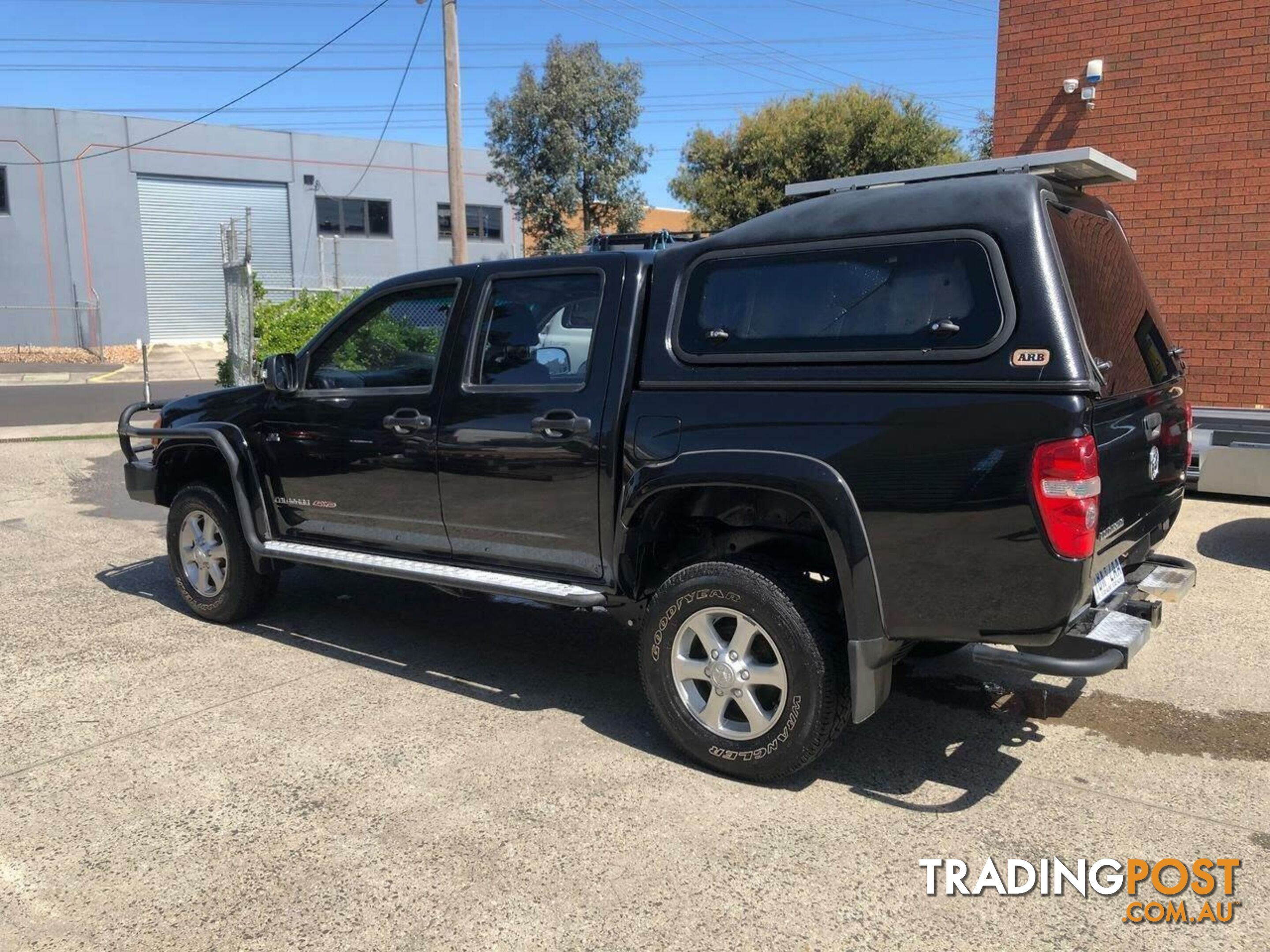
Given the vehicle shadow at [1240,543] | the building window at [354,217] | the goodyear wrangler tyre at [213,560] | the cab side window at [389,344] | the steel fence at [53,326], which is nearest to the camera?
the cab side window at [389,344]

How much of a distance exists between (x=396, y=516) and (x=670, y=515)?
1.61 metres

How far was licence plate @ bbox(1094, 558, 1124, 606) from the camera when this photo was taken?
370 centimetres

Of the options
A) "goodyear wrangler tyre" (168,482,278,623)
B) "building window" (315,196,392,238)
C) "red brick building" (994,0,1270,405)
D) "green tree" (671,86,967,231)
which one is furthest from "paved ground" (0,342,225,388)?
"red brick building" (994,0,1270,405)

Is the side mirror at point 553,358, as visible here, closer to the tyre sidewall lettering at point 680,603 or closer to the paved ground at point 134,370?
the tyre sidewall lettering at point 680,603

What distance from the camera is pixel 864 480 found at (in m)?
3.53

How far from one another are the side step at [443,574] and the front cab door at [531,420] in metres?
0.09

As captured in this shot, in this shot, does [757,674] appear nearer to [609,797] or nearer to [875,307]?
[609,797]

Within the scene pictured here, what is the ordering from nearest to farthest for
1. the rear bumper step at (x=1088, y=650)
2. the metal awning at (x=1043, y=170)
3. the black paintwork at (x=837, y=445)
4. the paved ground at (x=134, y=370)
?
the black paintwork at (x=837, y=445)
the rear bumper step at (x=1088, y=650)
the metal awning at (x=1043, y=170)
the paved ground at (x=134, y=370)

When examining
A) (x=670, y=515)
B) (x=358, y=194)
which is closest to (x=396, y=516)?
(x=670, y=515)

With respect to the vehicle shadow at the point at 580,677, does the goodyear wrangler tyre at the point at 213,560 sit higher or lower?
higher

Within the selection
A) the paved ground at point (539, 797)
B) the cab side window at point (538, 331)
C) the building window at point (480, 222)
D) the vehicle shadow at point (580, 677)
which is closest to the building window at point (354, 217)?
the building window at point (480, 222)

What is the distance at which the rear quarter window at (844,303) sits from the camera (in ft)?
11.4

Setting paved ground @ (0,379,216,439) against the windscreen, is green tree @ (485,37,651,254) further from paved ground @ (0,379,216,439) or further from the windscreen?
the windscreen

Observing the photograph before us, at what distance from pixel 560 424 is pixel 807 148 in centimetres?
1436
